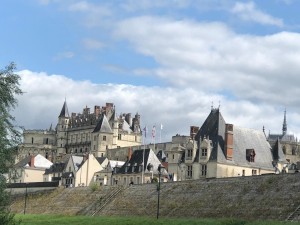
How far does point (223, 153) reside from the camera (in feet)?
237

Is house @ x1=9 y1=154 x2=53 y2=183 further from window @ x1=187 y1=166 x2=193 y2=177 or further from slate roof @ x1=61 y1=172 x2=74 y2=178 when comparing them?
window @ x1=187 y1=166 x2=193 y2=177

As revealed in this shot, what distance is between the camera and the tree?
1342 inches

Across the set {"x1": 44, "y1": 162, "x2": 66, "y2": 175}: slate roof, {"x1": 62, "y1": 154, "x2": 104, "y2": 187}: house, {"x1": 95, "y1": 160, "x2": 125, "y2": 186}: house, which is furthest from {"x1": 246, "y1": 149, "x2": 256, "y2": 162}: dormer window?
{"x1": 44, "y1": 162, "x2": 66, "y2": 175}: slate roof

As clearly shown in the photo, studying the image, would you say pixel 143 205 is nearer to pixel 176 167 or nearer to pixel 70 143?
pixel 176 167

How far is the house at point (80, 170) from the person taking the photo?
9412cm

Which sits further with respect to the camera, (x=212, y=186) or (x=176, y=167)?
(x=176, y=167)

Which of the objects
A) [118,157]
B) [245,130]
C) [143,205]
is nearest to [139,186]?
[143,205]

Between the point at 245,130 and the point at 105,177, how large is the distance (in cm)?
2431

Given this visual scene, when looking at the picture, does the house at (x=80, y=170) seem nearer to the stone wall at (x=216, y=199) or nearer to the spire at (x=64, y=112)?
the stone wall at (x=216, y=199)

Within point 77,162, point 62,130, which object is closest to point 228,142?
point 77,162

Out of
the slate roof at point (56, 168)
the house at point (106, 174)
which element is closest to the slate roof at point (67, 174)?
the house at point (106, 174)

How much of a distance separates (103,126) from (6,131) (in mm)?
108011

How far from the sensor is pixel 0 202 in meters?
34.2

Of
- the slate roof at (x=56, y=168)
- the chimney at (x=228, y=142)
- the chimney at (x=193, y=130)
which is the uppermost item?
the chimney at (x=193, y=130)
